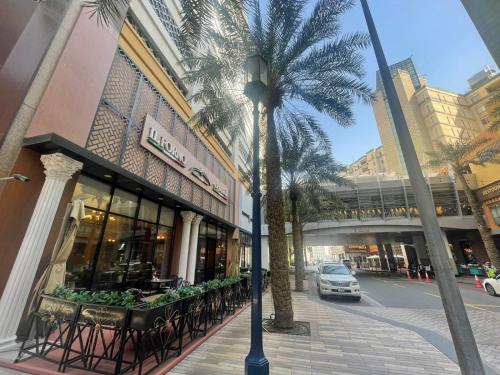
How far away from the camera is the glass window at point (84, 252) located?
6344 mm

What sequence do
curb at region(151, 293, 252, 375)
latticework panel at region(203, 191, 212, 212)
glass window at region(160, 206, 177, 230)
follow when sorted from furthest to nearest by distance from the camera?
latticework panel at region(203, 191, 212, 212), glass window at region(160, 206, 177, 230), curb at region(151, 293, 252, 375)

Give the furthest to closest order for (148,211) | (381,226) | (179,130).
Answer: (381,226), (179,130), (148,211)

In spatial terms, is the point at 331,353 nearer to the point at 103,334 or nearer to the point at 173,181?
the point at 103,334

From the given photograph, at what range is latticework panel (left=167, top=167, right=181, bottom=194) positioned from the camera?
35.0ft

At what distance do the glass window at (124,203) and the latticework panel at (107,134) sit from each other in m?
1.44

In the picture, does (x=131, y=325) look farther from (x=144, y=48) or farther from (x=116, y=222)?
(x=144, y=48)

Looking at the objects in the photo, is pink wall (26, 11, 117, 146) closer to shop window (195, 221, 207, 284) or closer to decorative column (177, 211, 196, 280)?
decorative column (177, 211, 196, 280)

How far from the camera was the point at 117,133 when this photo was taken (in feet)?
25.3

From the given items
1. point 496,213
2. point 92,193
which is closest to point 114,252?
point 92,193

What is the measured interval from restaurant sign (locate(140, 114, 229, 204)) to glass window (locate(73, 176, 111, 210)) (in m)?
2.29

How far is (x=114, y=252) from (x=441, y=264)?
8.85 meters

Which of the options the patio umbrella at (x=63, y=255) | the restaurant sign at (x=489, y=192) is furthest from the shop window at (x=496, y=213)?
the patio umbrella at (x=63, y=255)

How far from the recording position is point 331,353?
4.92 m

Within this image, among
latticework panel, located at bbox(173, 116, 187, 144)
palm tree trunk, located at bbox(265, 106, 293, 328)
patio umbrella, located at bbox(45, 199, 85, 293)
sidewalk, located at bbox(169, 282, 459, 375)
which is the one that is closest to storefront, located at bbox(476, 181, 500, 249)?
sidewalk, located at bbox(169, 282, 459, 375)
